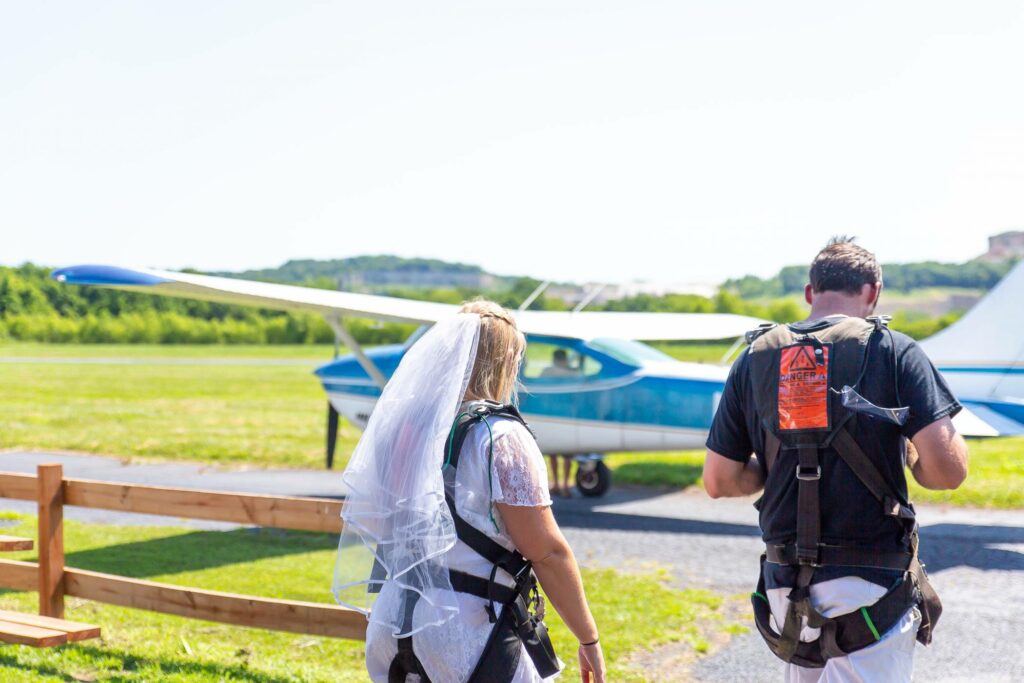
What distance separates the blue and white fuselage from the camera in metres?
11.1

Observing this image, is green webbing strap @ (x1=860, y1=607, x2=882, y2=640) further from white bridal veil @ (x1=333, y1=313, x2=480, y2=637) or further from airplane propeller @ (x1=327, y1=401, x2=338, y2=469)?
airplane propeller @ (x1=327, y1=401, x2=338, y2=469)

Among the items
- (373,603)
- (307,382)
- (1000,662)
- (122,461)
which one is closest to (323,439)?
(122,461)

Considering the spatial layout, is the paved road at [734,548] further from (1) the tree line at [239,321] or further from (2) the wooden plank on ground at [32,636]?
(1) the tree line at [239,321]

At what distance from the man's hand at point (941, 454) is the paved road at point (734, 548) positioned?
9.44 ft

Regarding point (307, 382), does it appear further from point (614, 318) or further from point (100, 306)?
point (614, 318)

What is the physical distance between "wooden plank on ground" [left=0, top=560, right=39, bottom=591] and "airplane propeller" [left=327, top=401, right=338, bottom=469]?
736cm

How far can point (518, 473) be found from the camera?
8.66ft

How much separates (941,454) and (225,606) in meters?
3.96

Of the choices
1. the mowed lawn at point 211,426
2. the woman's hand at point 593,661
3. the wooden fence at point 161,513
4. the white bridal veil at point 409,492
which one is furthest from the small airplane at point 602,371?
the woman's hand at point 593,661

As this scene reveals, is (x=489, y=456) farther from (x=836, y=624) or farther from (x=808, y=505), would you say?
(x=836, y=624)

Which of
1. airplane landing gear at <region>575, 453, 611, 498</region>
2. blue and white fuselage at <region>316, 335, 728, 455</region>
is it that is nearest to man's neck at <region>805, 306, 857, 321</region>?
blue and white fuselage at <region>316, 335, 728, 455</region>

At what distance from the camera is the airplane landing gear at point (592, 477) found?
11.9m

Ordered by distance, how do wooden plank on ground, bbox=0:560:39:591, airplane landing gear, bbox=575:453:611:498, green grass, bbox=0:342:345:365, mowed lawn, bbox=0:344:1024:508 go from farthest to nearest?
green grass, bbox=0:342:345:365 < mowed lawn, bbox=0:344:1024:508 < airplane landing gear, bbox=575:453:611:498 < wooden plank on ground, bbox=0:560:39:591

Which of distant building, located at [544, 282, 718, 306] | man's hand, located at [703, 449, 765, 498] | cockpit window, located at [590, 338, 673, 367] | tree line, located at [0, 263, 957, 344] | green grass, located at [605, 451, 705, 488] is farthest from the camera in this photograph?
tree line, located at [0, 263, 957, 344]
